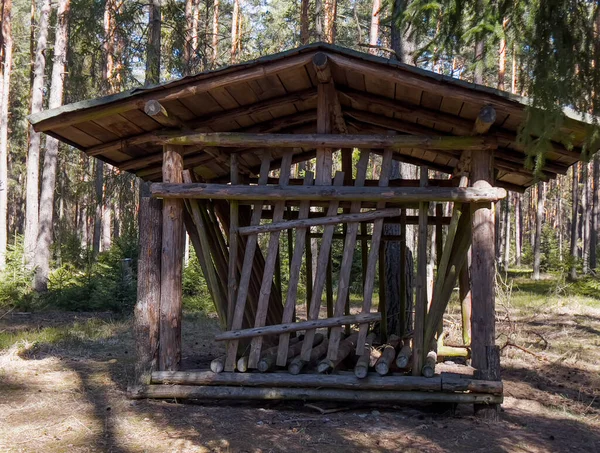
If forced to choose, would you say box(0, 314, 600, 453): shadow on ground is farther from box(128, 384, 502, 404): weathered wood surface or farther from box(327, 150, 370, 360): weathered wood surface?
box(327, 150, 370, 360): weathered wood surface

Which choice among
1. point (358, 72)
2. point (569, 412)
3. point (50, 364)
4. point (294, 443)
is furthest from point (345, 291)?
point (50, 364)

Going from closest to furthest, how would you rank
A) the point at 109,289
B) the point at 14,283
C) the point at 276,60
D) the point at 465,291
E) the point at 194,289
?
the point at 276,60, the point at 465,291, the point at 109,289, the point at 14,283, the point at 194,289

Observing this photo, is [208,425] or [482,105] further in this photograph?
[482,105]

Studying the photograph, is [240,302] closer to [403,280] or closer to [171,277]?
[171,277]

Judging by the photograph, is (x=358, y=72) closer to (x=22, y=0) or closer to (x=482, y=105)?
(x=482, y=105)

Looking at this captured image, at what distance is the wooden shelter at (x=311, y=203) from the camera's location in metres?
6.20

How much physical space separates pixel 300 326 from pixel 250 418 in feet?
3.74

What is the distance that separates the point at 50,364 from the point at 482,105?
6.68m

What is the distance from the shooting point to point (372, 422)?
5883 millimetres

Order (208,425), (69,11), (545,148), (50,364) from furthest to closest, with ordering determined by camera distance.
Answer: (69,11) → (50,364) → (208,425) → (545,148)

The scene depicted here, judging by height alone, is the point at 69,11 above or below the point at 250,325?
above

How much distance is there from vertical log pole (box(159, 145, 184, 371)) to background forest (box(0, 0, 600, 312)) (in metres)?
3.34

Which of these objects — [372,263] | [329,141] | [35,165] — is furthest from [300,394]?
[35,165]

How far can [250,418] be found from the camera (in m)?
5.88
